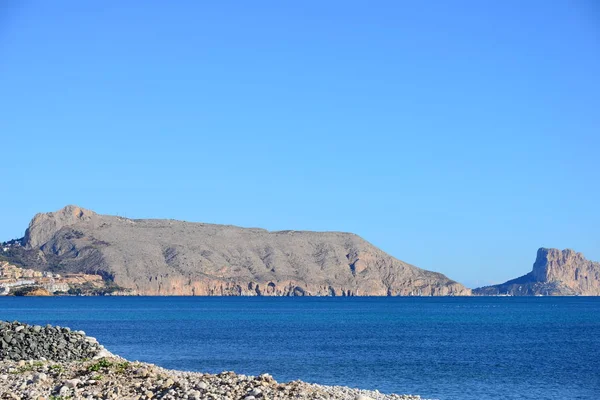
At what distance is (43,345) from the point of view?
29.9 m

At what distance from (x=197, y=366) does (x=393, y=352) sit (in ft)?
50.4

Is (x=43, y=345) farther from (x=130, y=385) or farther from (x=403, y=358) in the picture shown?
(x=403, y=358)

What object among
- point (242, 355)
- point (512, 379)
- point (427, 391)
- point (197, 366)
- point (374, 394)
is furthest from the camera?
point (242, 355)

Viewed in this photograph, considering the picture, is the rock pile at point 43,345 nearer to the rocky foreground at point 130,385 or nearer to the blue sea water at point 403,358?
the rocky foreground at point 130,385

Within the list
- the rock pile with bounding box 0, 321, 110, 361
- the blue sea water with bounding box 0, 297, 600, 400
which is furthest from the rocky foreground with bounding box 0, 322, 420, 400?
the blue sea water with bounding box 0, 297, 600, 400

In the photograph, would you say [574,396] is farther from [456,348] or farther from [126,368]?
[456,348]

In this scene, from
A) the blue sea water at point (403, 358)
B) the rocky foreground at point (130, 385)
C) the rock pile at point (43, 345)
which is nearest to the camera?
the rocky foreground at point (130, 385)

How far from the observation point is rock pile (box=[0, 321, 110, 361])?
95.2 feet

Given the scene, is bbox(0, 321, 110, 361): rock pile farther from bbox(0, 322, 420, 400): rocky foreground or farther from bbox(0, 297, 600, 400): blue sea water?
bbox(0, 297, 600, 400): blue sea water

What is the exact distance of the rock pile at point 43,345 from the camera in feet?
95.2

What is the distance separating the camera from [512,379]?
40219mm

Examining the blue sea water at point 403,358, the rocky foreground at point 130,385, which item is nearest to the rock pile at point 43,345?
the rocky foreground at point 130,385

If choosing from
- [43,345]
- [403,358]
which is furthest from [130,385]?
[403,358]

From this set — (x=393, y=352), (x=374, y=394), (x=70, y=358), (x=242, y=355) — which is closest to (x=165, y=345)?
(x=242, y=355)
